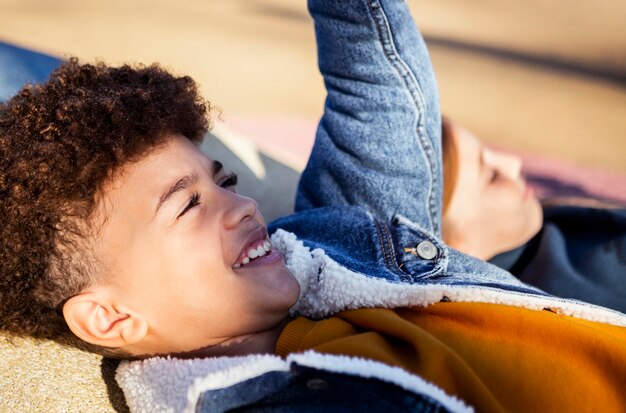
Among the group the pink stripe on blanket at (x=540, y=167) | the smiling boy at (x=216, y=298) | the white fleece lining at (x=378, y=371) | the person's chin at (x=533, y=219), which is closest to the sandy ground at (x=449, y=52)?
the pink stripe on blanket at (x=540, y=167)

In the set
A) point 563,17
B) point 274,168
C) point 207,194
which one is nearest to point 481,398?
point 207,194

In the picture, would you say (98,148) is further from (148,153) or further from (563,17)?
(563,17)

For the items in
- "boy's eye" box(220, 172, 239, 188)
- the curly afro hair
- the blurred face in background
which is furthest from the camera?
the blurred face in background

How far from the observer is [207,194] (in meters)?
1.25

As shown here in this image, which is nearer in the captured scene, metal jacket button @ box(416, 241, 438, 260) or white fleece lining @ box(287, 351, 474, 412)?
white fleece lining @ box(287, 351, 474, 412)

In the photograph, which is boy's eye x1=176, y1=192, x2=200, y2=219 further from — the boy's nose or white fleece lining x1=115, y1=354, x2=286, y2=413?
white fleece lining x1=115, y1=354, x2=286, y2=413

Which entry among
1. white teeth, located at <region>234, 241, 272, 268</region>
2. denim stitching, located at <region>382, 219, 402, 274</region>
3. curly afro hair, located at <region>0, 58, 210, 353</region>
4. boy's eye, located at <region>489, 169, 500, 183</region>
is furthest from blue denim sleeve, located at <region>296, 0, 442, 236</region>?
curly afro hair, located at <region>0, 58, 210, 353</region>

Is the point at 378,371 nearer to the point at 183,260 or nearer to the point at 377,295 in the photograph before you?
the point at 377,295

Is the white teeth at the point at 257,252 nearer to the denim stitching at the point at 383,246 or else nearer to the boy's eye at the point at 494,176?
the denim stitching at the point at 383,246

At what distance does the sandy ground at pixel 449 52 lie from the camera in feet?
9.57

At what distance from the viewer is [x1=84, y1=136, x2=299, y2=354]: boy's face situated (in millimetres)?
1192

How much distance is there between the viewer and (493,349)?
1.18 m

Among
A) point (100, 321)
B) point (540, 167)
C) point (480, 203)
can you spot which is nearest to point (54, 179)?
point (100, 321)

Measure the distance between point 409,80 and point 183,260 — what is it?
26.7 inches
